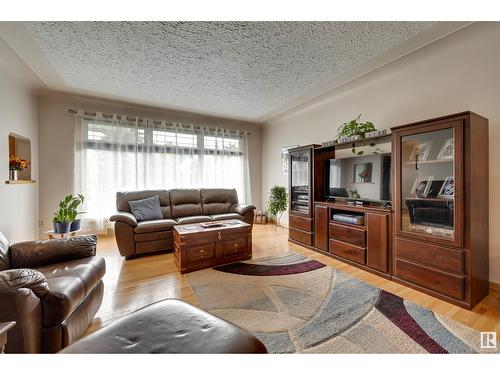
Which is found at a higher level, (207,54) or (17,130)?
(207,54)

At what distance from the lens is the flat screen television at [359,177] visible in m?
2.57

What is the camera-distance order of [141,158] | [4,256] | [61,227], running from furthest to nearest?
[141,158] → [61,227] → [4,256]

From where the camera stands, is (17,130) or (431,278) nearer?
(431,278)

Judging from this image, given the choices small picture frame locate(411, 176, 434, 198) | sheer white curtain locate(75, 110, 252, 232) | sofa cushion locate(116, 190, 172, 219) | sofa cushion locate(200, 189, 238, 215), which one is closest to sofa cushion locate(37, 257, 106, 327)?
sofa cushion locate(116, 190, 172, 219)

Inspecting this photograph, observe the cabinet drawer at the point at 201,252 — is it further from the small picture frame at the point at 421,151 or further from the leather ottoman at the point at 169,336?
the small picture frame at the point at 421,151

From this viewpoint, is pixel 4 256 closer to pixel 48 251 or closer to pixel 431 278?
pixel 48 251

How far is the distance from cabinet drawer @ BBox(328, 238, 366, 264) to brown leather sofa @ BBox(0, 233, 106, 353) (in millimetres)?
2646

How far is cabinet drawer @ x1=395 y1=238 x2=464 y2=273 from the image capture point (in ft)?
6.09

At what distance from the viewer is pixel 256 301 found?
1.92 metres

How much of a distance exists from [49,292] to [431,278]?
2918 millimetres

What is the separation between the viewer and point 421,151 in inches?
85.4

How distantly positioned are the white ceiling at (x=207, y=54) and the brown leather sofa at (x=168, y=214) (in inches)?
69.4

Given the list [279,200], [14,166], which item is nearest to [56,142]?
[14,166]
